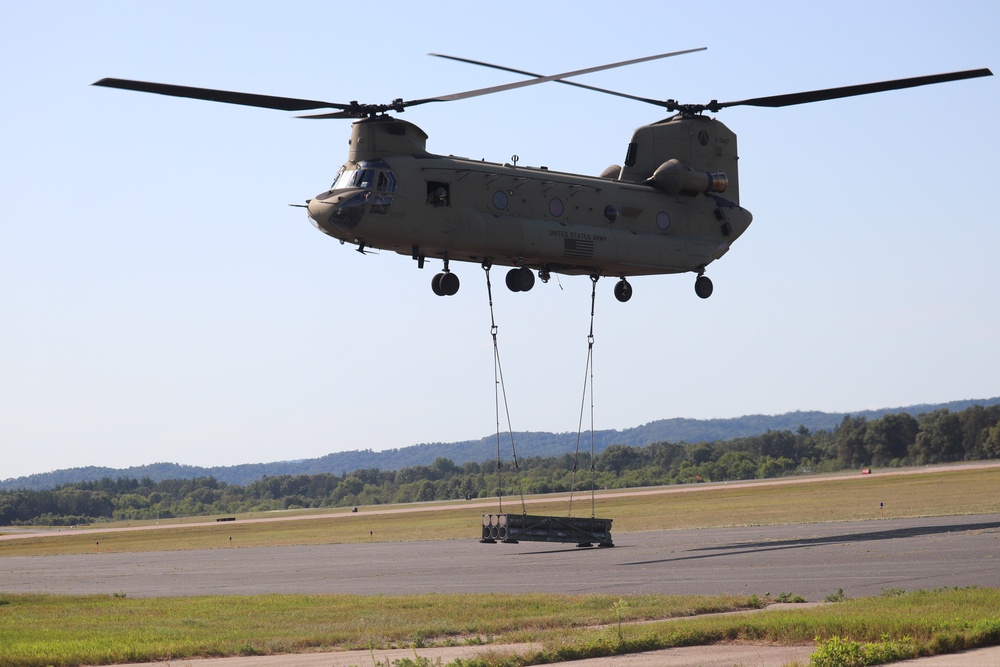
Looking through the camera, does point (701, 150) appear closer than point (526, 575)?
No

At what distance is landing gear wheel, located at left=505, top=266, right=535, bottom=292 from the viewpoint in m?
32.9

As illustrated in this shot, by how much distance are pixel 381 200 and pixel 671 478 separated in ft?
415

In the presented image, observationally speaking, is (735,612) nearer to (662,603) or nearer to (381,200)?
(662,603)

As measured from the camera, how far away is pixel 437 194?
3008 centimetres

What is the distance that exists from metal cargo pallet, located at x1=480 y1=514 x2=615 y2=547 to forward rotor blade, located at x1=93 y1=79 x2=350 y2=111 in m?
12.7

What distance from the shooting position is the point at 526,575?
97.6ft

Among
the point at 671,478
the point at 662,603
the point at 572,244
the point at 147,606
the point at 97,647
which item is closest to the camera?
the point at 97,647

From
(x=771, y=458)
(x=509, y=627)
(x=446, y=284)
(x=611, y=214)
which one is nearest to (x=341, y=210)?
(x=446, y=284)

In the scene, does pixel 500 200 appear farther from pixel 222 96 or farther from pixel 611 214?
pixel 222 96

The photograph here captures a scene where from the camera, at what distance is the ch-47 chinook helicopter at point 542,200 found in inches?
1142

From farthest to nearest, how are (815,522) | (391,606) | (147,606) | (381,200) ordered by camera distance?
1. (815,522)
2. (381,200)
3. (147,606)
4. (391,606)

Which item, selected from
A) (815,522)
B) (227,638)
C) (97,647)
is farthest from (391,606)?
(815,522)

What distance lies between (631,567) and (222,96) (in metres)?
15.1

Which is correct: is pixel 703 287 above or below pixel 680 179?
below
